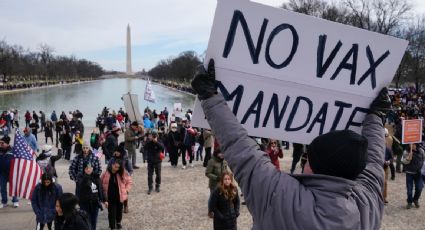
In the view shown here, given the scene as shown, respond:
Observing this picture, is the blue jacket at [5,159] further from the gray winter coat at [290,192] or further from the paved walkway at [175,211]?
the gray winter coat at [290,192]

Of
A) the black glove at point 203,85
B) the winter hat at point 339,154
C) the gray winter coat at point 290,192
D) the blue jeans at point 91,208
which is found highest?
the black glove at point 203,85

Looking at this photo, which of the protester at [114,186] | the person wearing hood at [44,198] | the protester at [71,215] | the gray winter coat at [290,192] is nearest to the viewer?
the gray winter coat at [290,192]

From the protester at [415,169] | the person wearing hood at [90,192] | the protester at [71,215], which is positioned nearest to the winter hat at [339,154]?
the protester at [71,215]

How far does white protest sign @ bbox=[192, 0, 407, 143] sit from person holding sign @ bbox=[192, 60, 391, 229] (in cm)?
50

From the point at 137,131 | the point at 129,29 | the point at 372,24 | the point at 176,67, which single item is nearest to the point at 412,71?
the point at 372,24

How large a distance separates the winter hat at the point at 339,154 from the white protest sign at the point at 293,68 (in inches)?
27.6

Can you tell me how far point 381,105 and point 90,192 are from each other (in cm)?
561

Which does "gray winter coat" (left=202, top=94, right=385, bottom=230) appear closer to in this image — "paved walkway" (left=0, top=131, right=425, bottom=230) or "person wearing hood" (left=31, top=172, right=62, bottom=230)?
"person wearing hood" (left=31, top=172, right=62, bottom=230)

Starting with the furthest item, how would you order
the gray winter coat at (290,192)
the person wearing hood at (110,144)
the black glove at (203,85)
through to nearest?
the person wearing hood at (110,144)
the black glove at (203,85)
the gray winter coat at (290,192)

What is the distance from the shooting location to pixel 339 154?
4.58 feet

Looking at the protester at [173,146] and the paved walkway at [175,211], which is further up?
the protester at [173,146]

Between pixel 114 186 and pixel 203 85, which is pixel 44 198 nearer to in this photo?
pixel 114 186

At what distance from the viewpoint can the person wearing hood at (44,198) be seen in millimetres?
6652

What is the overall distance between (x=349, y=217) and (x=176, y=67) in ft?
330
